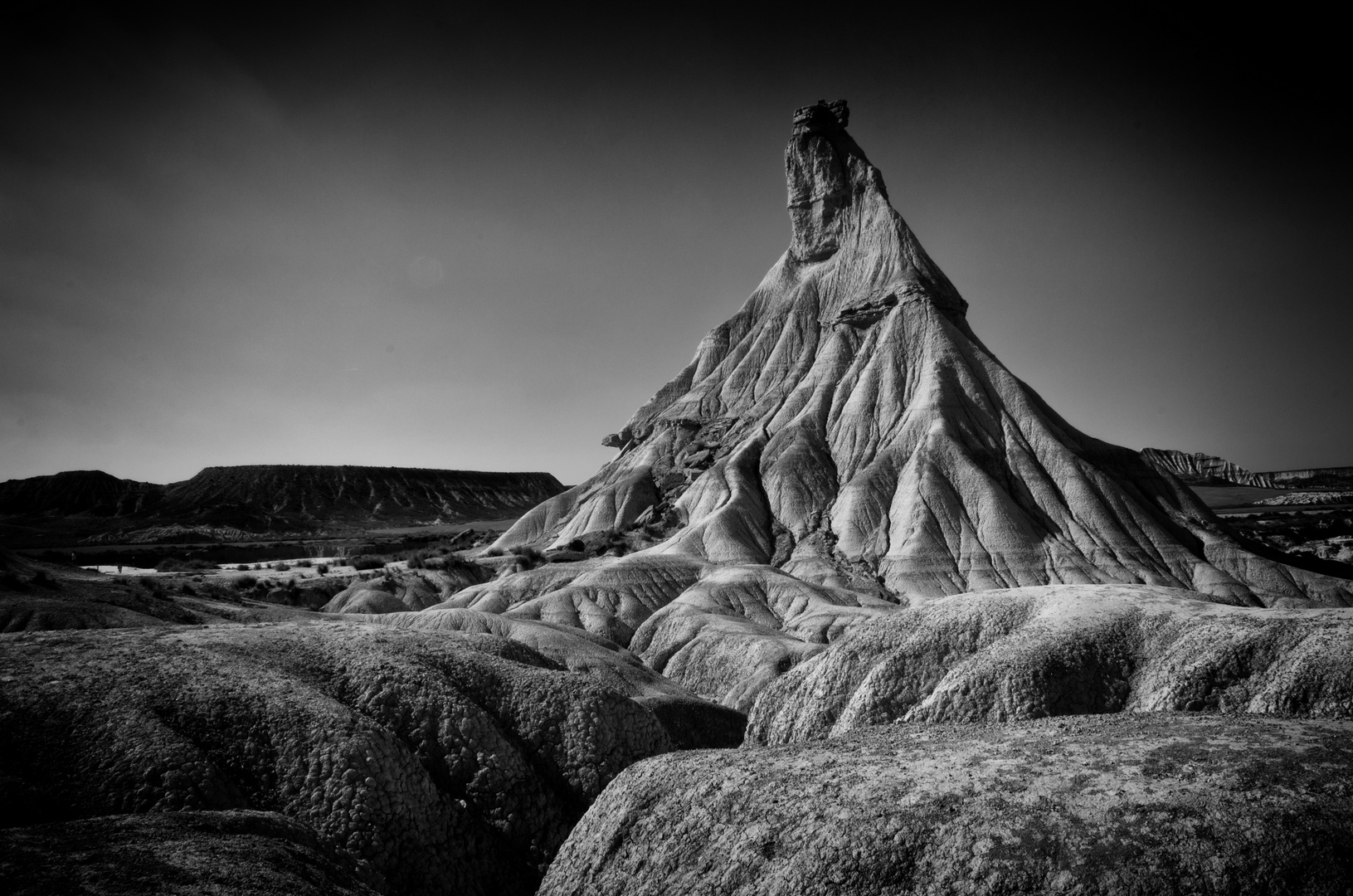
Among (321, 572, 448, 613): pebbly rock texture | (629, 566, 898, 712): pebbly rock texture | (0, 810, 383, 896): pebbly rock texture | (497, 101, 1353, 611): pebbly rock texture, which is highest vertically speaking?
(497, 101, 1353, 611): pebbly rock texture

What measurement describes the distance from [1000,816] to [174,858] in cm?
830

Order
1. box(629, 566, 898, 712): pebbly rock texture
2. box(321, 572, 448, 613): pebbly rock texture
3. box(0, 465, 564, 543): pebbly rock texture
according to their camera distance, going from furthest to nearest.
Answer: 1. box(0, 465, 564, 543): pebbly rock texture
2. box(321, 572, 448, 613): pebbly rock texture
3. box(629, 566, 898, 712): pebbly rock texture

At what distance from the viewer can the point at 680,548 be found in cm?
6462

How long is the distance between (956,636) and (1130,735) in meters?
6.45

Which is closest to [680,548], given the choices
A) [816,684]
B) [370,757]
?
[816,684]

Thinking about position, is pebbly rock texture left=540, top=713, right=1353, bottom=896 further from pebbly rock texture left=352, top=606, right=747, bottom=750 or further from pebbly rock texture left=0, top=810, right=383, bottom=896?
pebbly rock texture left=352, top=606, right=747, bottom=750

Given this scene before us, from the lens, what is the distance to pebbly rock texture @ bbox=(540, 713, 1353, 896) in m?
6.45

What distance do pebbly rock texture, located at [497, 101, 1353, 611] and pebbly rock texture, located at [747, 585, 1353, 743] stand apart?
32.5 m

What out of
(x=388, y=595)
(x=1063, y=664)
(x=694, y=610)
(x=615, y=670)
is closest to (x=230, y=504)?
(x=388, y=595)

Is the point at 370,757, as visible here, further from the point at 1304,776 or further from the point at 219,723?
the point at 1304,776

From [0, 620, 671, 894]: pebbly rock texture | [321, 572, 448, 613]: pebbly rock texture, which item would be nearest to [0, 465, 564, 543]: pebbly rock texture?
[321, 572, 448, 613]: pebbly rock texture

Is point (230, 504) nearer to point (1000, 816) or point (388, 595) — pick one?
point (388, 595)

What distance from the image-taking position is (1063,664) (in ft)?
43.4

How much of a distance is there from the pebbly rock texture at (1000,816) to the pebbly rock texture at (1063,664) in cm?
286
